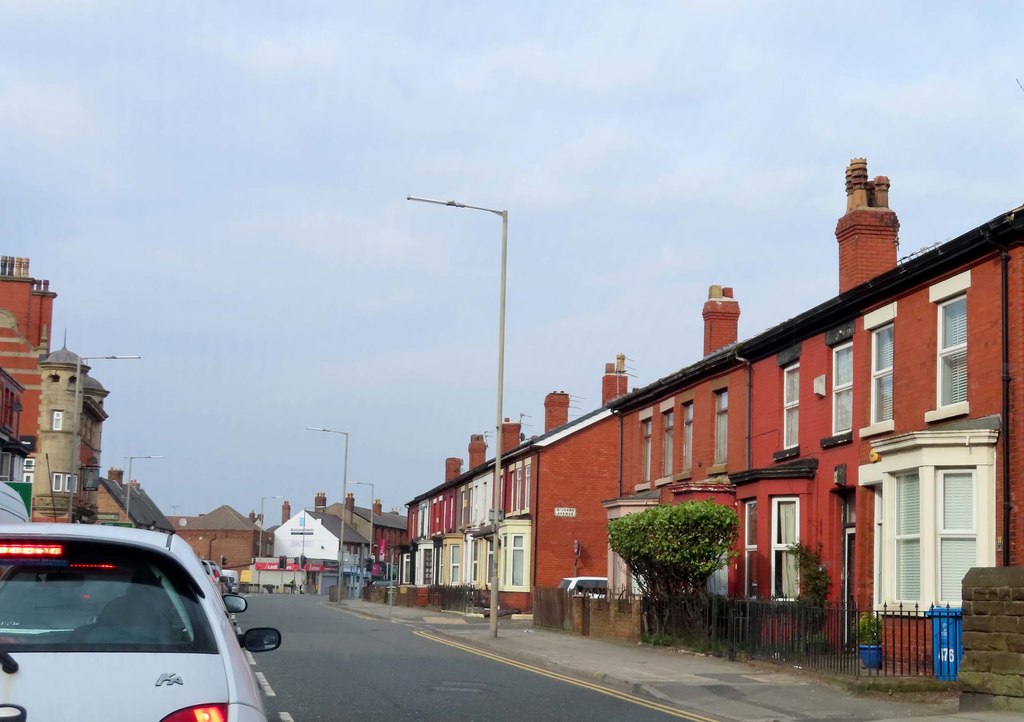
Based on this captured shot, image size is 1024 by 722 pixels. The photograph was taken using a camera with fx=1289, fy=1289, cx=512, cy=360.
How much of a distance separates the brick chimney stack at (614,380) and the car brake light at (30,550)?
1840 inches

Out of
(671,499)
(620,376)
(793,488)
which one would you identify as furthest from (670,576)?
(620,376)

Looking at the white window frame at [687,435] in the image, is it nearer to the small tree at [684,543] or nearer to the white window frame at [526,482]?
the small tree at [684,543]

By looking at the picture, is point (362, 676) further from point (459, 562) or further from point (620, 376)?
point (459, 562)

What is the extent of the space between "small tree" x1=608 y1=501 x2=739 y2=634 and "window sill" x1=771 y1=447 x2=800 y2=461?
1653mm

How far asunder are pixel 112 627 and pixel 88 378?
83.5 m

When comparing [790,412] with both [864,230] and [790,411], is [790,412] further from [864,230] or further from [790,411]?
[864,230]

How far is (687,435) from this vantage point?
3203 cm

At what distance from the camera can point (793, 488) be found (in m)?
24.6

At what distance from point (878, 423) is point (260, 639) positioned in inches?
667

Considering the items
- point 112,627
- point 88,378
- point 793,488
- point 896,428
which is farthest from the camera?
point 88,378

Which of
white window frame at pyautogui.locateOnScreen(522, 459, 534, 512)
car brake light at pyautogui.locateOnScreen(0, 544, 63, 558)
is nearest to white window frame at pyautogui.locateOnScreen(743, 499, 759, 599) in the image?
car brake light at pyautogui.locateOnScreen(0, 544, 63, 558)

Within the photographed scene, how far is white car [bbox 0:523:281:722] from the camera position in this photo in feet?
14.0

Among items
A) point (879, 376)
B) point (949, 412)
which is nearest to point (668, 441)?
point (879, 376)

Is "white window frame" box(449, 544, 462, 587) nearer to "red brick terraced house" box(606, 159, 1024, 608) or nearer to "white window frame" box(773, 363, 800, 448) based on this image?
"red brick terraced house" box(606, 159, 1024, 608)
